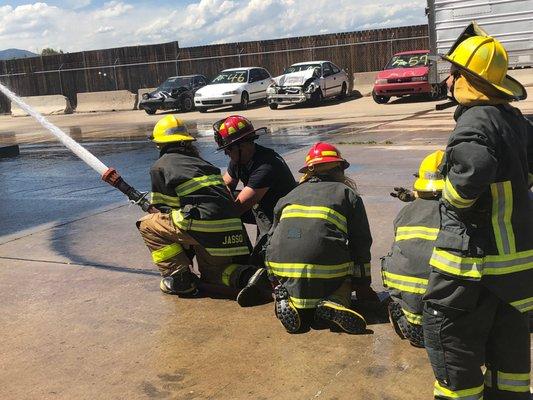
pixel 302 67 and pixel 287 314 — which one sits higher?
pixel 302 67

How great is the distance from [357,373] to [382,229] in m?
2.88

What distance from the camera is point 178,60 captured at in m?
32.9

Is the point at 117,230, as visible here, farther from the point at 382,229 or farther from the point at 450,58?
the point at 450,58

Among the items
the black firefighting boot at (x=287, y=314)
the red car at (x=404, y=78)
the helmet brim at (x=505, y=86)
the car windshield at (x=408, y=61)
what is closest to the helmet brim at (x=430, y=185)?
the helmet brim at (x=505, y=86)

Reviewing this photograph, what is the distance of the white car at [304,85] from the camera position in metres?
24.0

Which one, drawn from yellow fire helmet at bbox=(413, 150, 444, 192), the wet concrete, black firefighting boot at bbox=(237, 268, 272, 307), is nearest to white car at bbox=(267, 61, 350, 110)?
the wet concrete

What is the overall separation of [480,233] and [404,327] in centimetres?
134

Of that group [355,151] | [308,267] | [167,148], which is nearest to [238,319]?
[308,267]

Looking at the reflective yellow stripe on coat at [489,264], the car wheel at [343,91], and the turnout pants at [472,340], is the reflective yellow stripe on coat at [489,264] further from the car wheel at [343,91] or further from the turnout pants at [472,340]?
the car wheel at [343,91]

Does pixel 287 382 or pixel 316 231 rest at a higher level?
pixel 316 231

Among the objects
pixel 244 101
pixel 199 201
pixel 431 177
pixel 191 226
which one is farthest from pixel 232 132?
pixel 244 101

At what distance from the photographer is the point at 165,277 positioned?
16.4 ft

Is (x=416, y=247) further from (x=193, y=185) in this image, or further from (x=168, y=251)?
(x=168, y=251)

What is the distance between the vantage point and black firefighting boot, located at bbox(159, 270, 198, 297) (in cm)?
492
